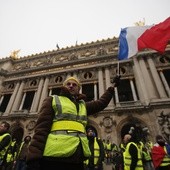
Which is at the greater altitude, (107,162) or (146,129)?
(146,129)

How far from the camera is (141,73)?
56.4ft

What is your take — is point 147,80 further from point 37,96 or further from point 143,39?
point 37,96

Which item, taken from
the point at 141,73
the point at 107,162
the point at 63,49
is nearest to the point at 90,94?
the point at 141,73

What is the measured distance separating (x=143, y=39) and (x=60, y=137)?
548cm

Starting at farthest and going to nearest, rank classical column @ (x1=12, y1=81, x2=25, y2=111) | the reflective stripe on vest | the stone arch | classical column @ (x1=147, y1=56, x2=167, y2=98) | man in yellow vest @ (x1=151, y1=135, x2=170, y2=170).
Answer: classical column @ (x1=12, y1=81, x2=25, y2=111)
the stone arch
classical column @ (x1=147, y1=56, x2=167, y2=98)
man in yellow vest @ (x1=151, y1=135, x2=170, y2=170)
the reflective stripe on vest

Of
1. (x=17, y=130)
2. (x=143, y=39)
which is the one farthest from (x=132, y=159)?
(x=17, y=130)

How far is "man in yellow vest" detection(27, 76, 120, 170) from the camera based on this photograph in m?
1.81

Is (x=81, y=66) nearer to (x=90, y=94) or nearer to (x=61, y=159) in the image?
(x=90, y=94)

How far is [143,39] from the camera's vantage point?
615 cm

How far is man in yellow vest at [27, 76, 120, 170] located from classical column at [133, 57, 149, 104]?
1391cm

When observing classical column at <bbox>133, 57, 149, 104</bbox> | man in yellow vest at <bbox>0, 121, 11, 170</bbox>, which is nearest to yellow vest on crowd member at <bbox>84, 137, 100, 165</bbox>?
man in yellow vest at <bbox>0, 121, 11, 170</bbox>

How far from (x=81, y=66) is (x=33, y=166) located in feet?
63.1

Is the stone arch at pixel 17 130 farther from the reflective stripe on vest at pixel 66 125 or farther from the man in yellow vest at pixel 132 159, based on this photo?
the reflective stripe on vest at pixel 66 125

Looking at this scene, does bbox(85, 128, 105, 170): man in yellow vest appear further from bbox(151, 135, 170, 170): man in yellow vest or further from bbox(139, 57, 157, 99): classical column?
bbox(139, 57, 157, 99): classical column
